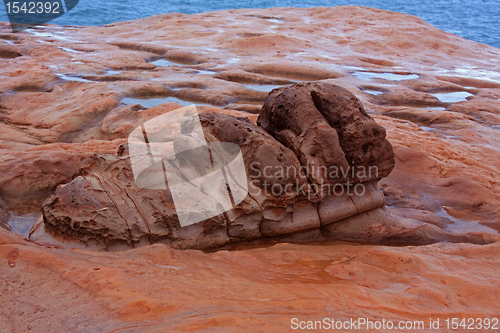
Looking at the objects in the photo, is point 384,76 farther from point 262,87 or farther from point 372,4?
point 372,4

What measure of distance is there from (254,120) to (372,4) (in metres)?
29.5

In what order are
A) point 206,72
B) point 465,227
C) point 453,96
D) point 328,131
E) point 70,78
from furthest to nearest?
point 206,72 → point 453,96 → point 70,78 → point 465,227 → point 328,131

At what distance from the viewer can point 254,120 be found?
5.06 m

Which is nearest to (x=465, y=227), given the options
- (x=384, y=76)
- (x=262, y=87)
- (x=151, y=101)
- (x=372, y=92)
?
(x=372, y=92)

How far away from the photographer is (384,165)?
318 centimetres

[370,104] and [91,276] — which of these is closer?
[91,276]

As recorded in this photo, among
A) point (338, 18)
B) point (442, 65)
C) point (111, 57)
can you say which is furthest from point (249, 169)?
point (338, 18)

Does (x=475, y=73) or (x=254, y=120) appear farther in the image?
(x=475, y=73)

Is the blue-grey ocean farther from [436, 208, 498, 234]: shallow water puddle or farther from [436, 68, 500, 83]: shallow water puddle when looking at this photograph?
[436, 208, 498, 234]: shallow water puddle

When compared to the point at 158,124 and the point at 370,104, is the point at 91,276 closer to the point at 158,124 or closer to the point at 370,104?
the point at 158,124

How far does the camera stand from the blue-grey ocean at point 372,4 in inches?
834

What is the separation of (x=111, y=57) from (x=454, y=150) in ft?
24.3

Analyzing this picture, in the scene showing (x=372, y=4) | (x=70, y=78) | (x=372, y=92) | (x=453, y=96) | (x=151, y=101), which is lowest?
(x=453, y=96)

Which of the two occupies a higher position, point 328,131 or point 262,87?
point 328,131
